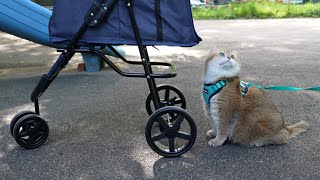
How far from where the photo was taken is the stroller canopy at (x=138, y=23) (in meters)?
2.77

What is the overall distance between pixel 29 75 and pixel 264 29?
7.69m

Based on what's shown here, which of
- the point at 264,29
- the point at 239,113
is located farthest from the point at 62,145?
the point at 264,29

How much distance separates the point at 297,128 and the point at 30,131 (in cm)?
247

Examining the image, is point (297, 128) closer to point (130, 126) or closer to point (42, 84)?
point (130, 126)

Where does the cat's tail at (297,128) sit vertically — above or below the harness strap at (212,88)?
below

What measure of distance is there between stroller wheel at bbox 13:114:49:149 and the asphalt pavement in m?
0.08

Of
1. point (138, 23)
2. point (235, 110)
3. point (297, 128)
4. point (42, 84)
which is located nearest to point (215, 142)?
point (235, 110)

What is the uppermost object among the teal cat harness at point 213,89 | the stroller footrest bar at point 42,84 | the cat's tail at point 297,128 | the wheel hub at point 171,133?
the stroller footrest bar at point 42,84

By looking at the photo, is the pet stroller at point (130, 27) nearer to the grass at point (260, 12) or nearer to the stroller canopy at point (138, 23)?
the stroller canopy at point (138, 23)

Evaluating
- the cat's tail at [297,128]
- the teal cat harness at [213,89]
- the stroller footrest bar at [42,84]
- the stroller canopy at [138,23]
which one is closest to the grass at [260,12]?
the cat's tail at [297,128]

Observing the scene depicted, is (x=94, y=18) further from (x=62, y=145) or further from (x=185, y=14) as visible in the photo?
(x=62, y=145)

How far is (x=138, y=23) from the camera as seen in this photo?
278 cm

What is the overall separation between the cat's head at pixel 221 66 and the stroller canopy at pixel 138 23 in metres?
0.28

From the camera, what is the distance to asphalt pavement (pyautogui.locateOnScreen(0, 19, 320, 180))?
111 inches
